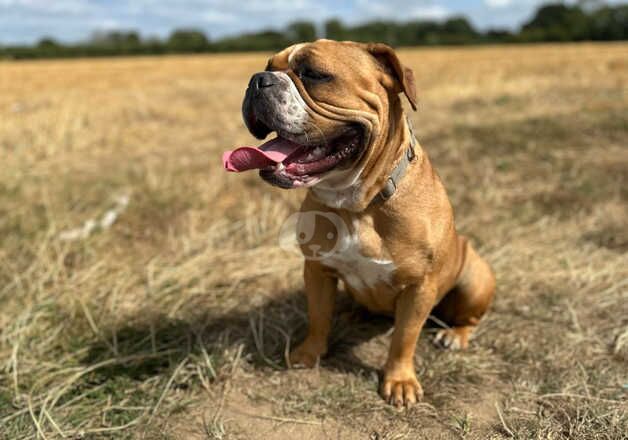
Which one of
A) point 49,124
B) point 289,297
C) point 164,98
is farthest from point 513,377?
point 164,98

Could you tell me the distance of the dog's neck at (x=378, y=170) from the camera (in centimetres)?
264

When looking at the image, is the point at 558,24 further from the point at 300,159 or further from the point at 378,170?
the point at 300,159

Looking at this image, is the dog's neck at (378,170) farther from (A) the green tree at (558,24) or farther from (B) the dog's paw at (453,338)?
(A) the green tree at (558,24)

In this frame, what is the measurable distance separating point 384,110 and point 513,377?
1.73 metres

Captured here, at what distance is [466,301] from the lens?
350 centimetres

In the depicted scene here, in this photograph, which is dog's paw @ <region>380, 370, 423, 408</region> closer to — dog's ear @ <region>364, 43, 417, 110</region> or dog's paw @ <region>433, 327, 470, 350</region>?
dog's paw @ <region>433, 327, 470, 350</region>

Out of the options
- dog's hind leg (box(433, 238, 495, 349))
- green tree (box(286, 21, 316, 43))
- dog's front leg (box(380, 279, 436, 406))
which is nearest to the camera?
dog's front leg (box(380, 279, 436, 406))

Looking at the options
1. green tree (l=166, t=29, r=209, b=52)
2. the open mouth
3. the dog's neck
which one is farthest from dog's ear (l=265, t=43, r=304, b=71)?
green tree (l=166, t=29, r=209, b=52)

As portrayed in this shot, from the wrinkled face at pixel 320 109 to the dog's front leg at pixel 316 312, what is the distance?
0.69 meters

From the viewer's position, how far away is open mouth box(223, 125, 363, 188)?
2.51 m

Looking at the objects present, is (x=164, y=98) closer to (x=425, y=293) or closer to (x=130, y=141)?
(x=130, y=141)

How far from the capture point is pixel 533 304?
4012 mm

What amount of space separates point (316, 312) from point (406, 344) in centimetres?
56

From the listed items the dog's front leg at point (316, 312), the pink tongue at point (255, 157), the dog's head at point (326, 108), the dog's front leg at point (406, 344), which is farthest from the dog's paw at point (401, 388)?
the pink tongue at point (255, 157)
